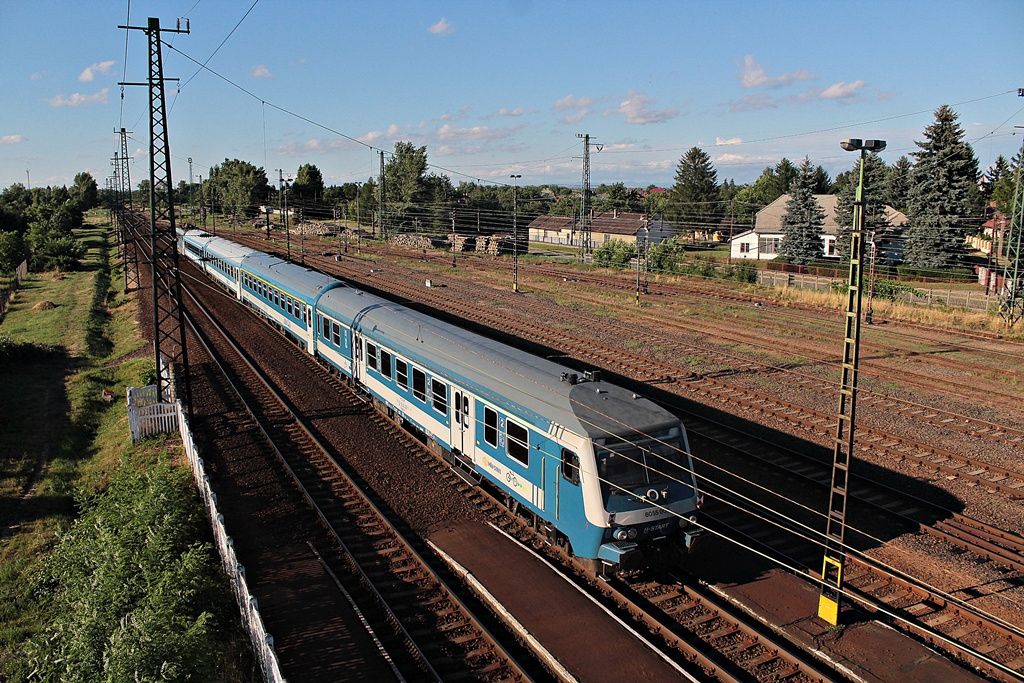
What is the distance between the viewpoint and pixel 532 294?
41938mm

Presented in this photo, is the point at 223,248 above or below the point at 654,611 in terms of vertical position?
above

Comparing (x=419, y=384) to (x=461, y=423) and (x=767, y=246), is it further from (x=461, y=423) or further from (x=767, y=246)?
(x=767, y=246)

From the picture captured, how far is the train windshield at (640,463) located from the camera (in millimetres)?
10180

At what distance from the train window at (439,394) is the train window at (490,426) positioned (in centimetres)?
183

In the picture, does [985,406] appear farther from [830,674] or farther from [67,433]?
[67,433]

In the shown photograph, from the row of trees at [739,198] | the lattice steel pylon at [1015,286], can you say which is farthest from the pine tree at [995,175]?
the lattice steel pylon at [1015,286]

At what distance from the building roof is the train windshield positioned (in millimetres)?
50891

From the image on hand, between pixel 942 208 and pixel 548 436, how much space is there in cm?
5230

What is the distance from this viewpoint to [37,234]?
211 ft

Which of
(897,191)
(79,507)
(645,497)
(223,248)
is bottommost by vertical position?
(79,507)

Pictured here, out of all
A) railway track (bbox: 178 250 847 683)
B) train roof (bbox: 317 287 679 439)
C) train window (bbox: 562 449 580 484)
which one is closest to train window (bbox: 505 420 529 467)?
train roof (bbox: 317 287 679 439)

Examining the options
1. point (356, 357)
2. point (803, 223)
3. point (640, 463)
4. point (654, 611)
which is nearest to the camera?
point (654, 611)

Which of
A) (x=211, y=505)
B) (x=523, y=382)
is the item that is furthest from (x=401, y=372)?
(x=211, y=505)

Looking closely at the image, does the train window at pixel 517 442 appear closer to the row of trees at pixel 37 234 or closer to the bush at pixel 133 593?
the bush at pixel 133 593
